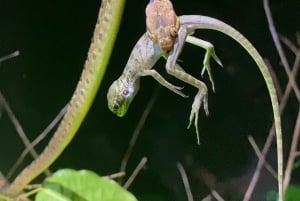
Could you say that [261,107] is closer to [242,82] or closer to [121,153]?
[242,82]

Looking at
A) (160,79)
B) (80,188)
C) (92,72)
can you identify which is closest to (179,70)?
(160,79)

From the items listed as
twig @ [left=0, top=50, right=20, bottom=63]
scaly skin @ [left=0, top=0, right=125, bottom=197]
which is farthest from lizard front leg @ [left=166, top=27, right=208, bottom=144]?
twig @ [left=0, top=50, right=20, bottom=63]

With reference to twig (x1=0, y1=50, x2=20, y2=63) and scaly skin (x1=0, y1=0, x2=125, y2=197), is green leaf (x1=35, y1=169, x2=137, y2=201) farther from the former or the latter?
twig (x1=0, y1=50, x2=20, y2=63)

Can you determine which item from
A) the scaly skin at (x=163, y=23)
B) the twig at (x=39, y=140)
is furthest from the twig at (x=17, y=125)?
the scaly skin at (x=163, y=23)

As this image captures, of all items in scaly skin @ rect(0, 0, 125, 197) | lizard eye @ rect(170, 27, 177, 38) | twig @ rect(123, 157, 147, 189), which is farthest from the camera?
twig @ rect(123, 157, 147, 189)

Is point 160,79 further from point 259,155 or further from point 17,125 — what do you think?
point 17,125
